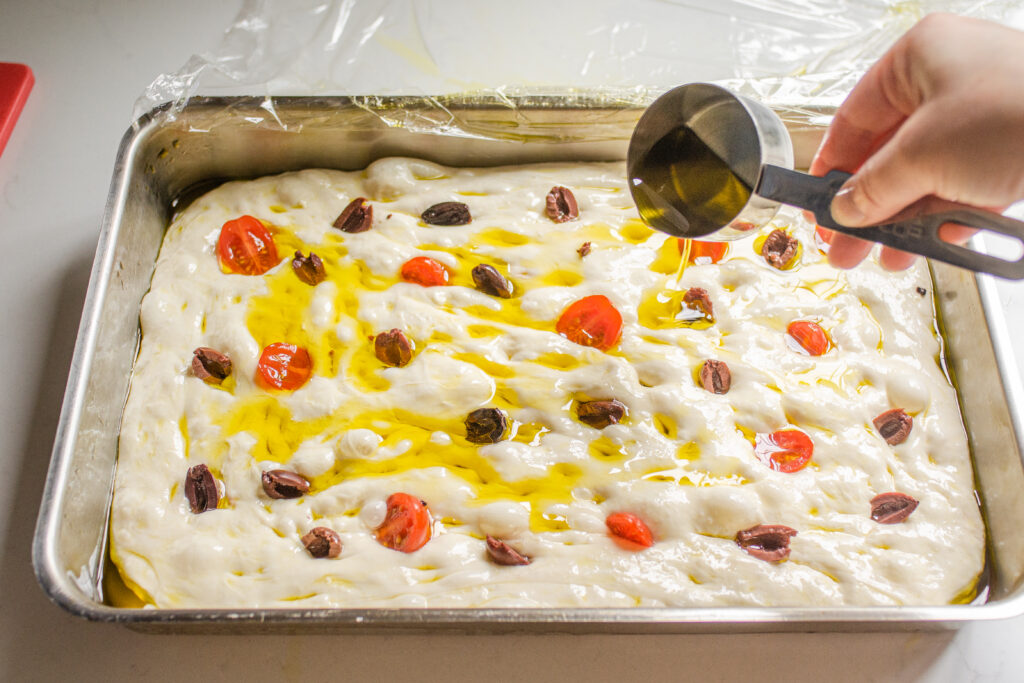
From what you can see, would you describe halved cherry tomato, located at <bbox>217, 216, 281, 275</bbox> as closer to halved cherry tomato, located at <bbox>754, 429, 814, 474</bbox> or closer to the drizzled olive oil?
the drizzled olive oil

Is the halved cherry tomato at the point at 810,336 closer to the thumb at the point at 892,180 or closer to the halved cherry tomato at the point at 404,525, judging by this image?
the thumb at the point at 892,180

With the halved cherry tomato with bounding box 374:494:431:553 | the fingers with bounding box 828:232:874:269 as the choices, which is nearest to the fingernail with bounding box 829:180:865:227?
the fingers with bounding box 828:232:874:269

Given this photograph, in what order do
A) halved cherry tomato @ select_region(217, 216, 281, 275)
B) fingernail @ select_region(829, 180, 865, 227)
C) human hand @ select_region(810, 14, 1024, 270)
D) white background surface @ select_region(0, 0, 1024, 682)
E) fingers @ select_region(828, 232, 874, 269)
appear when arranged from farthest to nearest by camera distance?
halved cherry tomato @ select_region(217, 216, 281, 275) → fingers @ select_region(828, 232, 874, 269) → white background surface @ select_region(0, 0, 1024, 682) → fingernail @ select_region(829, 180, 865, 227) → human hand @ select_region(810, 14, 1024, 270)

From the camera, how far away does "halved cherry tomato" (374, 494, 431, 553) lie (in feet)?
5.07

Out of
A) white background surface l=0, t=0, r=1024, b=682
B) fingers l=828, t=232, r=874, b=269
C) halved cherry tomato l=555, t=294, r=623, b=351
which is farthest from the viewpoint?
halved cherry tomato l=555, t=294, r=623, b=351

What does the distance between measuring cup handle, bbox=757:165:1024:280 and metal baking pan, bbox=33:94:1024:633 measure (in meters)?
0.50

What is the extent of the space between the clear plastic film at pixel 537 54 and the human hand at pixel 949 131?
2.23ft

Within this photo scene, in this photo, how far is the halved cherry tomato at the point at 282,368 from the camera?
1751 millimetres

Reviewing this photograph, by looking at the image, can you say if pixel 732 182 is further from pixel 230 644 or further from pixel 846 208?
pixel 230 644

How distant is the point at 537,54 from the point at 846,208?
1.28 meters

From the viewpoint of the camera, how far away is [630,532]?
60.8 inches

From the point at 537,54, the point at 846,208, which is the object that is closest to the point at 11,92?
the point at 537,54

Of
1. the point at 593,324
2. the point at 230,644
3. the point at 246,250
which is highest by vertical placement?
the point at 246,250

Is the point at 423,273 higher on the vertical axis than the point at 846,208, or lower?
lower
